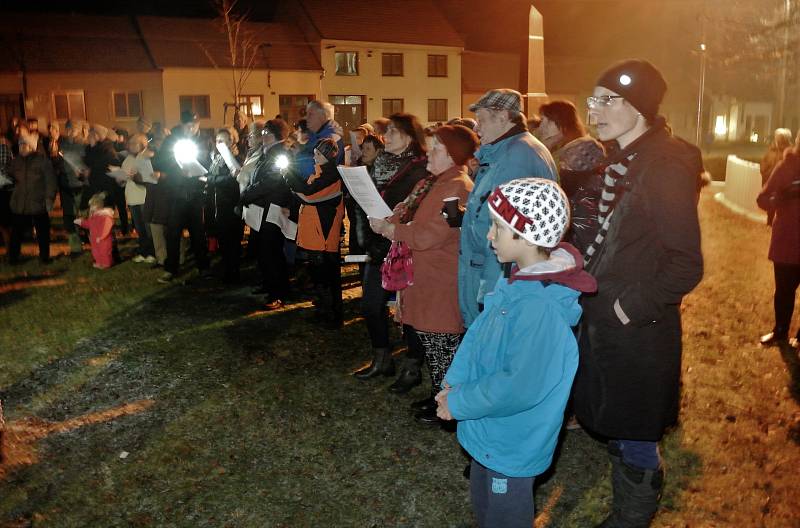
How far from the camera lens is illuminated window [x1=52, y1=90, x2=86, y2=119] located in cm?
3228

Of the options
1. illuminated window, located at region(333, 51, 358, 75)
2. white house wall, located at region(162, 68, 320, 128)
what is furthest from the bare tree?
illuminated window, located at region(333, 51, 358, 75)

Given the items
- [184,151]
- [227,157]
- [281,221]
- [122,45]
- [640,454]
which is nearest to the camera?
[640,454]

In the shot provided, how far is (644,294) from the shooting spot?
292cm

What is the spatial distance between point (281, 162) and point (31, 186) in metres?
5.28

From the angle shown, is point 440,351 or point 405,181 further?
point 405,181

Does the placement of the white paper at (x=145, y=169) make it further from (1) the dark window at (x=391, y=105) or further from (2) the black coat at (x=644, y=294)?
(1) the dark window at (x=391, y=105)

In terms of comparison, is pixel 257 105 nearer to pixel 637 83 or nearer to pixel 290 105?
pixel 290 105

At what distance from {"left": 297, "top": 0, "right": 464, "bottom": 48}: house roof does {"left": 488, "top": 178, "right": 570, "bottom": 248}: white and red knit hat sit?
3728 cm

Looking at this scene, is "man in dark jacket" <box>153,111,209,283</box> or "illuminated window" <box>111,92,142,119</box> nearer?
"man in dark jacket" <box>153,111,209,283</box>

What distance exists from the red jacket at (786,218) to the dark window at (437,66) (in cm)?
3716

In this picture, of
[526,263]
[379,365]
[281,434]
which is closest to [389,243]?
[379,365]

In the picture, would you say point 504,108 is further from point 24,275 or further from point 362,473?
point 24,275

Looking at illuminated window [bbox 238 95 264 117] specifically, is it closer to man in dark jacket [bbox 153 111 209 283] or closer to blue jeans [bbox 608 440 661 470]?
man in dark jacket [bbox 153 111 209 283]

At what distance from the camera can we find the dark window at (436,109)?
139ft
